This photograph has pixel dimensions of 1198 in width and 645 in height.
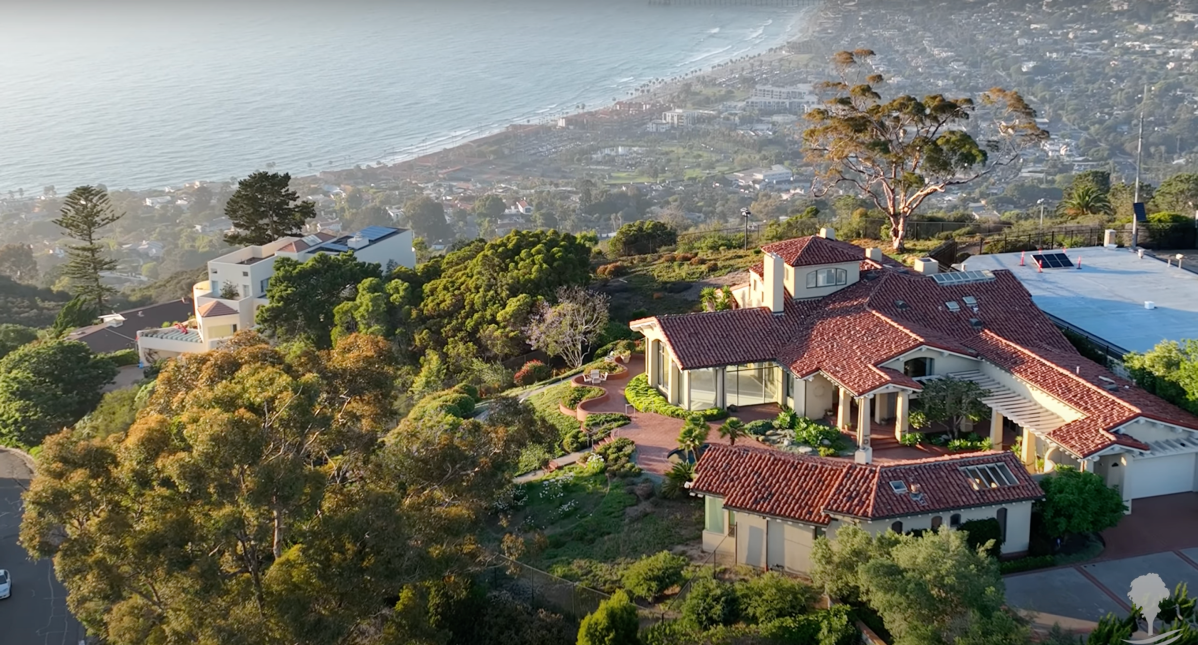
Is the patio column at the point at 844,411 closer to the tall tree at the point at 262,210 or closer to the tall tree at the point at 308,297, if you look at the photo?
the tall tree at the point at 308,297

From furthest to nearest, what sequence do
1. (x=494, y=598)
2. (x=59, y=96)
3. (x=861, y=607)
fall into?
(x=59, y=96), (x=494, y=598), (x=861, y=607)

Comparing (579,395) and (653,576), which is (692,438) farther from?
(579,395)

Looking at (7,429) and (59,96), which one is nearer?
(7,429)

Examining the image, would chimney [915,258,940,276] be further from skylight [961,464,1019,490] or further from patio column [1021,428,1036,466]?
skylight [961,464,1019,490]

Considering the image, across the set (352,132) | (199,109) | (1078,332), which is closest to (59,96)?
(199,109)

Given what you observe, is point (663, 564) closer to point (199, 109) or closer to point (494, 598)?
point (494, 598)
